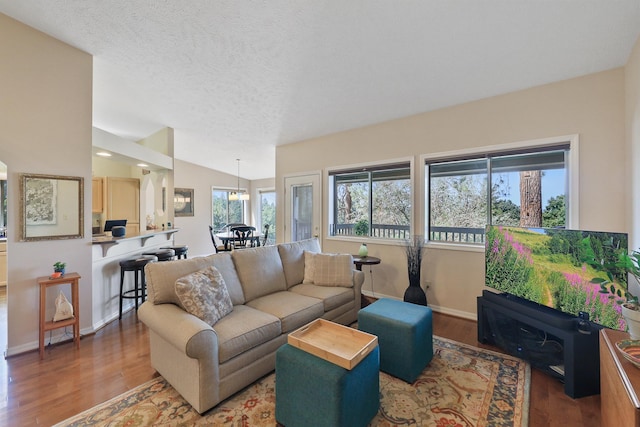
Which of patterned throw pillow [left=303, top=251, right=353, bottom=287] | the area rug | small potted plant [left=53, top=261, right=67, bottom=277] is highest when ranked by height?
A: small potted plant [left=53, top=261, right=67, bottom=277]

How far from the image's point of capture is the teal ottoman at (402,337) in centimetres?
204

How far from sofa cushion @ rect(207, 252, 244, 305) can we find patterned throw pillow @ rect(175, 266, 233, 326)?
15 centimetres

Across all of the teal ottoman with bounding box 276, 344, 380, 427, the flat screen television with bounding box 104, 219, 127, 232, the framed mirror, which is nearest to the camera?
the teal ottoman with bounding box 276, 344, 380, 427

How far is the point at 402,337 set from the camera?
205cm

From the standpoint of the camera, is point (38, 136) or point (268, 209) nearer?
point (38, 136)

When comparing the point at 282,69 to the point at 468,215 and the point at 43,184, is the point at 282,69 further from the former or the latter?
the point at 468,215

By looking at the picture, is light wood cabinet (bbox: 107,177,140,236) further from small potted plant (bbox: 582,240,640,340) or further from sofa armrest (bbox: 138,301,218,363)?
small potted plant (bbox: 582,240,640,340)

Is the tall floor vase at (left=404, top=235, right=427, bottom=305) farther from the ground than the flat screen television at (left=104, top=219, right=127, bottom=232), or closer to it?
closer to it

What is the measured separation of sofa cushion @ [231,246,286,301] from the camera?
2.62 meters

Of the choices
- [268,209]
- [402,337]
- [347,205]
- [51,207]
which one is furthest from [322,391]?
[268,209]

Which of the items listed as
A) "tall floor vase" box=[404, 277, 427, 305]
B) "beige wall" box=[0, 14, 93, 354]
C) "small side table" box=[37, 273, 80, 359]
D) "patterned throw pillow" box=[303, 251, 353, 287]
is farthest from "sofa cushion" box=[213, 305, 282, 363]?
"beige wall" box=[0, 14, 93, 354]

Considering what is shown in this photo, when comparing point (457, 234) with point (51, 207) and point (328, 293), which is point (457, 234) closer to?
point (328, 293)

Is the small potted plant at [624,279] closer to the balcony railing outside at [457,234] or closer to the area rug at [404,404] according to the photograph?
the area rug at [404,404]

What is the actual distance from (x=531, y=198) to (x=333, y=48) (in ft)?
8.95
